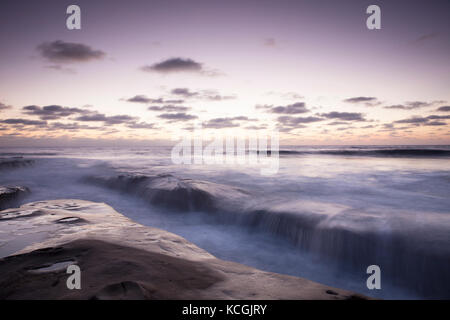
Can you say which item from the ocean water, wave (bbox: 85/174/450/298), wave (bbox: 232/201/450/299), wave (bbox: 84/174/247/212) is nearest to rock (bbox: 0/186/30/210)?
the ocean water

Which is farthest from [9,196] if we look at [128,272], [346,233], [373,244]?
[373,244]

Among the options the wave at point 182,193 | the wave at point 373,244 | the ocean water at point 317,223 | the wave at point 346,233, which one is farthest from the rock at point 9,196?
the wave at point 373,244

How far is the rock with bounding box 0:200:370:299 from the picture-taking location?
1.73m

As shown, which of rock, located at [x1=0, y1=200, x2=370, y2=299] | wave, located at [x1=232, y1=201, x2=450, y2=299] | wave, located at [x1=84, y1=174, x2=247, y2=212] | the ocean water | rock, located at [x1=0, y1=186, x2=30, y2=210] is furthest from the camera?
wave, located at [x1=84, y1=174, x2=247, y2=212]

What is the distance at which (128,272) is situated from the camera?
202 centimetres

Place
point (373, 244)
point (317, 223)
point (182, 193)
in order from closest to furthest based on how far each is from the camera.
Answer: point (373, 244) → point (317, 223) → point (182, 193)

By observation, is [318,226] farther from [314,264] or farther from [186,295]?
[186,295]

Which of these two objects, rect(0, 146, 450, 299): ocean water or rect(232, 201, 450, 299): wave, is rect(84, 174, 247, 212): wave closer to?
rect(0, 146, 450, 299): ocean water

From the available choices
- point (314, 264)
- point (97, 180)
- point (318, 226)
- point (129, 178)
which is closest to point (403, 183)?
point (318, 226)

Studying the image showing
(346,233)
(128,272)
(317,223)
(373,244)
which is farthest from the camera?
(317,223)

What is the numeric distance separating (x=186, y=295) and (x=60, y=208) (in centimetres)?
463

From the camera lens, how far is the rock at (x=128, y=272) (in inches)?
68.2

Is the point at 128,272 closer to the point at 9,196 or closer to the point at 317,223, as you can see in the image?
the point at 317,223

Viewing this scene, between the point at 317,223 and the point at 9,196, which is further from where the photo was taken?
the point at 9,196
